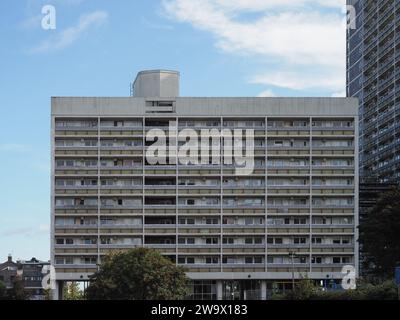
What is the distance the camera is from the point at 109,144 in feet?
447

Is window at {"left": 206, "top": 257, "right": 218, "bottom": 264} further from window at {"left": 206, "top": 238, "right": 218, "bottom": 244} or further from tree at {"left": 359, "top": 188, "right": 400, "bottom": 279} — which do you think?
tree at {"left": 359, "top": 188, "right": 400, "bottom": 279}

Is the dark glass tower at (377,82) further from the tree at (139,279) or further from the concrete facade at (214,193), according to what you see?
the tree at (139,279)

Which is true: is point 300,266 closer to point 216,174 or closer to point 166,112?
point 216,174

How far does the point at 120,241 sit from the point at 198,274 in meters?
13.9

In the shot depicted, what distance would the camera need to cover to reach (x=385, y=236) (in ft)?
313

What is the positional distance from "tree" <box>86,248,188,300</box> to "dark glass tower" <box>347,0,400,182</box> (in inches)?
2455

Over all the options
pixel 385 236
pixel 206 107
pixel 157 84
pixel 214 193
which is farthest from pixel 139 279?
pixel 157 84

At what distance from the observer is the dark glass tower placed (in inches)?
5704

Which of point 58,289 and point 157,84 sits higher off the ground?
point 157,84

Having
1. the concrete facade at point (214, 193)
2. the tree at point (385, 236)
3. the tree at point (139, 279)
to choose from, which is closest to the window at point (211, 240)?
the concrete facade at point (214, 193)

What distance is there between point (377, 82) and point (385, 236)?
66913 millimetres

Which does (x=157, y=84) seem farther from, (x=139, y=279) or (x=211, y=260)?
(x=139, y=279)

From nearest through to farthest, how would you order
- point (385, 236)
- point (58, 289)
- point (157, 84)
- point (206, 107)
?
point (385, 236)
point (58, 289)
point (206, 107)
point (157, 84)
